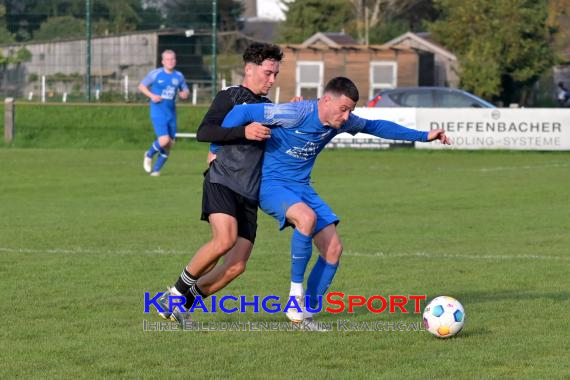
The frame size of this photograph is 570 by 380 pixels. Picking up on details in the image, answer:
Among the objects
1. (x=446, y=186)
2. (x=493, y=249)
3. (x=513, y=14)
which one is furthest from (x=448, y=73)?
(x=493, y=249)

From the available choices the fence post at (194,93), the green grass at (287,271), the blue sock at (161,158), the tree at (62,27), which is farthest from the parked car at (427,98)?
the tree at (62,27)

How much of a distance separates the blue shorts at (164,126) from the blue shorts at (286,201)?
1323cm

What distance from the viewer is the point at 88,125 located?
105 feet

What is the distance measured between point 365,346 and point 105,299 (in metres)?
2.53

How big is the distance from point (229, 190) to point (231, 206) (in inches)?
4.3

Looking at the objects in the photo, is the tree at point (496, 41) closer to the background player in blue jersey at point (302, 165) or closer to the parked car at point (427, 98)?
the parked car at point (427, 98)

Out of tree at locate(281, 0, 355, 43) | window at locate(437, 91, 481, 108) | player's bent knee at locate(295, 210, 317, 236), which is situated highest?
tree at locate(281, 0, 355, 43)

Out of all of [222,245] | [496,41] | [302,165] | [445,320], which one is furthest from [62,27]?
[445,320]

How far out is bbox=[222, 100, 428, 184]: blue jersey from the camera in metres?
7.73

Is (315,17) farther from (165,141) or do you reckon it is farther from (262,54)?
(262,54)

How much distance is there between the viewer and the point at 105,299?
902cm

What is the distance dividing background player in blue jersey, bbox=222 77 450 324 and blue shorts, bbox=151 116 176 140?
13.2 meters

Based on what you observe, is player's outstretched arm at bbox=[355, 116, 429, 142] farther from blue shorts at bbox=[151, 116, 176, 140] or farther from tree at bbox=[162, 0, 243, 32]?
tree at bbox=[162, 0, 243, 32]

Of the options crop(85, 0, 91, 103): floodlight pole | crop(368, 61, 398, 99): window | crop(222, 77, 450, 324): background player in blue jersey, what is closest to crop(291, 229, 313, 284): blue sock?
crop(222, 77, 450, 324): background player in blue jersey
